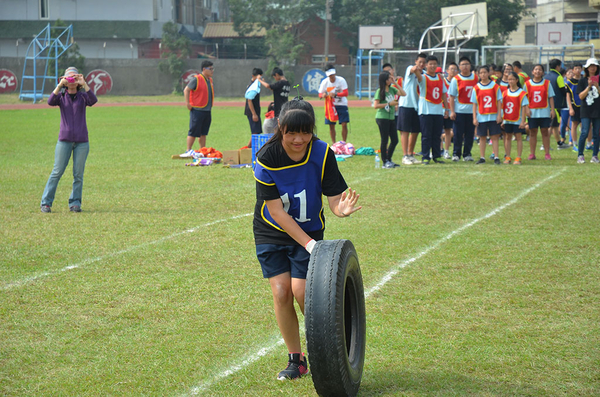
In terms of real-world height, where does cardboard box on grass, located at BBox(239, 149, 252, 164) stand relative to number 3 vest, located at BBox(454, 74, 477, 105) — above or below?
below

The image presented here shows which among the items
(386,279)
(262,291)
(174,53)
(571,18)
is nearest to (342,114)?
(386,279)

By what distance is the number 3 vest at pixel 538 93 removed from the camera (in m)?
13.7

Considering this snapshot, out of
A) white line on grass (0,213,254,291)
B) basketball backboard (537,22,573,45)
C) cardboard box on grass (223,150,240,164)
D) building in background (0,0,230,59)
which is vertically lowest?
white line on grass (0,213,254,291)

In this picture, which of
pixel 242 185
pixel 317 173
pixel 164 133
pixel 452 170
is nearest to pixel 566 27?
pixel 164 133

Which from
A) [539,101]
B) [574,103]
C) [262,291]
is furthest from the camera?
[574,103]

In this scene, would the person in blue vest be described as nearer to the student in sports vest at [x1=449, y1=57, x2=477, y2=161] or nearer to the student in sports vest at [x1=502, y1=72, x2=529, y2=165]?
the student in sports vest at [x1=502, y1=72, x2=529, y2=165]

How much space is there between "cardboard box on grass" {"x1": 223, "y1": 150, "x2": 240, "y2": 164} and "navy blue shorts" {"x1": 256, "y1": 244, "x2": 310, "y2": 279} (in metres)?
9.89

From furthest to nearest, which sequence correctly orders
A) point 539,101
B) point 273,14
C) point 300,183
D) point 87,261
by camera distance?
point 273,14, point 539,101, point 87,261, point 300,183

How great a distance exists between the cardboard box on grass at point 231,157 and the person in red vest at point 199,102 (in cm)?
134

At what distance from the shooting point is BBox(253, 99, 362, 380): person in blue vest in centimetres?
368

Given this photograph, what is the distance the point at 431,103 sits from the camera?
44.4ft

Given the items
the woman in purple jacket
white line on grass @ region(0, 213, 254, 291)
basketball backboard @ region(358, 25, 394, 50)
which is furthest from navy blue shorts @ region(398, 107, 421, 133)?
basketball backboard @ region(358, 25, 394, 50)

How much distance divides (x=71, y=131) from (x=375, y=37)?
1534 inches

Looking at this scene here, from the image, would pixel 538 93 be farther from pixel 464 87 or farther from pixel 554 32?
pixel 554 32
